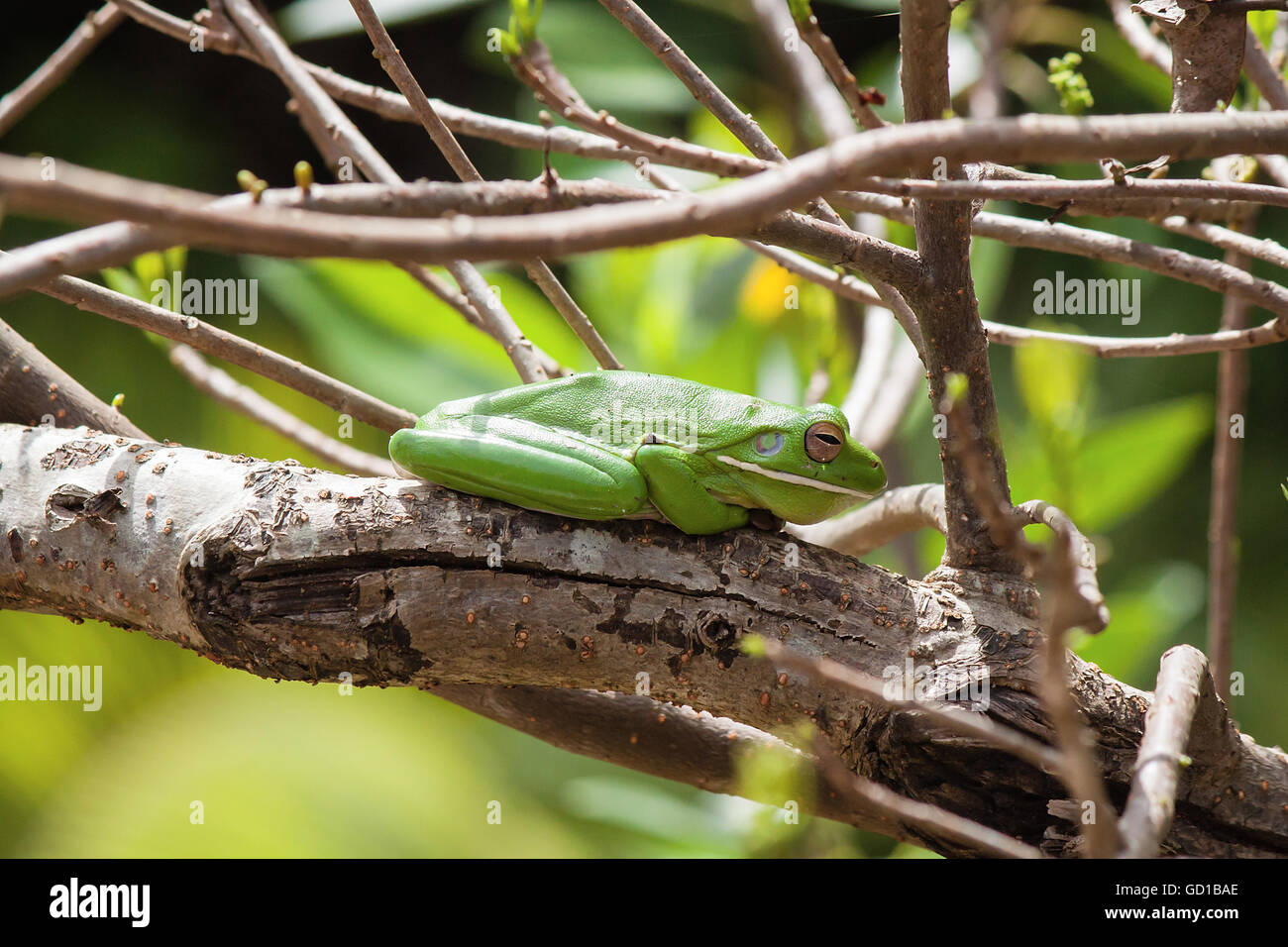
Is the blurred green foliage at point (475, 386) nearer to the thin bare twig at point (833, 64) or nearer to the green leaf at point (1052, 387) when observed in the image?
the thin bare twig at point (833, 64)

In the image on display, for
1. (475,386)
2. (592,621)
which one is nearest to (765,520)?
(592,621)

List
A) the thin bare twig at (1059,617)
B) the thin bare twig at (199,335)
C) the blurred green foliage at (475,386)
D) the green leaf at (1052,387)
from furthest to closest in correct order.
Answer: the blurred green foliage at (475,386)
the thin bare twig at (199,335)
the green leaf at (1052,387)
the thin bare twig at (1059,617)

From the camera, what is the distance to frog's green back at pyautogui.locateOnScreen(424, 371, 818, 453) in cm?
155

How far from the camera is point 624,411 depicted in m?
1.58

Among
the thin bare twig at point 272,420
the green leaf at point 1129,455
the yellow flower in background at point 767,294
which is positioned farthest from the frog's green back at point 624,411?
the green leaf at point 1129,455

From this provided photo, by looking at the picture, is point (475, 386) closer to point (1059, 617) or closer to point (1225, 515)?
point (1225, 515)

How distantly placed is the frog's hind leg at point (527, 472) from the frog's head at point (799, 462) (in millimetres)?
184

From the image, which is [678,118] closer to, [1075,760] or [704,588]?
[704,588]

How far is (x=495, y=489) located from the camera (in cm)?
139

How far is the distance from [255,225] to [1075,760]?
0.57m

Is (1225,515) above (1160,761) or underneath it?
above

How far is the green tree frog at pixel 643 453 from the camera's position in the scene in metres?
1.40

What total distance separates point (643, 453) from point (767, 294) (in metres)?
1.60

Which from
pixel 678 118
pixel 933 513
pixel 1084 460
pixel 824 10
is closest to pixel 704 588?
pixel 933 513
